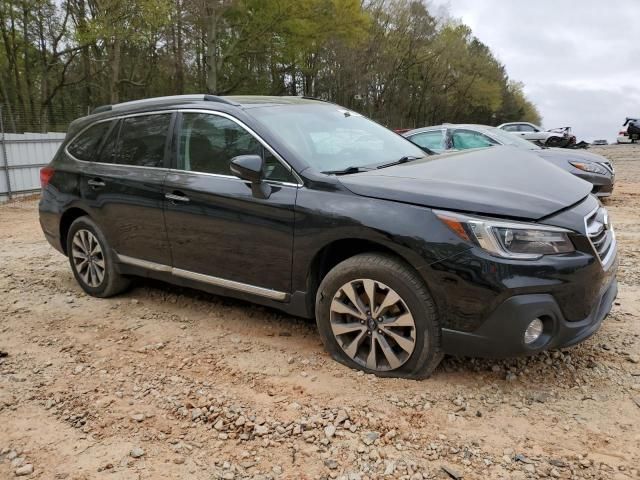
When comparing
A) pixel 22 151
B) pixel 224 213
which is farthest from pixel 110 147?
pixel 22 151

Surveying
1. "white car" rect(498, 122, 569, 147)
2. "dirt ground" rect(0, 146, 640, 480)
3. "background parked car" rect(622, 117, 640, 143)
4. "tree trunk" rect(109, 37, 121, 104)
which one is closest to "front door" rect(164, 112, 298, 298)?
"dirt ground" rect(0, 146, 640, 480)

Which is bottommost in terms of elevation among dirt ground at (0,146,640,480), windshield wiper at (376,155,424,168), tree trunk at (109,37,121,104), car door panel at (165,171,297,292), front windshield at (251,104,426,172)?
dirt ground at (0,146,640,480)

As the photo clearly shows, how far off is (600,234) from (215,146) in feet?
8.38

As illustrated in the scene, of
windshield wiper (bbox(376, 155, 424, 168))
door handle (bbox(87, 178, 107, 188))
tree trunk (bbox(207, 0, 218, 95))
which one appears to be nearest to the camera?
windshield wiper (bbox(376, 155, 424, 168))

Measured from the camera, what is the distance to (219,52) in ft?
103

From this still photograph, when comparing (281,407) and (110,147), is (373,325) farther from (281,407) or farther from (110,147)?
(110,147)

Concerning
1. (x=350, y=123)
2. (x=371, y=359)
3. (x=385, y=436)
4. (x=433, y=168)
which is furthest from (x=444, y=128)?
(x=385, y=436)

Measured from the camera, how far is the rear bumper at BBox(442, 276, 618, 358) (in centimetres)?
282

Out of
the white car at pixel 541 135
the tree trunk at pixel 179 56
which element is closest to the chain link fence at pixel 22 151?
the tree trunk at pixel 179 56

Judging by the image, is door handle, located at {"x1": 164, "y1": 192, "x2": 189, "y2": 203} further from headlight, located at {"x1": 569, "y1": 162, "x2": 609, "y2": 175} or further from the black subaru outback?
headlight, located at {"x1": 569, "y1": 162, "x2": 609, "y2": 175}

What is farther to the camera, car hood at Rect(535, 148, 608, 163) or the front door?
car hood at Rect(535, 148, 608, 163)

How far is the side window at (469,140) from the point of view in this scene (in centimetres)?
910

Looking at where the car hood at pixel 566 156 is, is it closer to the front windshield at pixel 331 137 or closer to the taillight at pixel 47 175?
the front windshield at pixel 331 137

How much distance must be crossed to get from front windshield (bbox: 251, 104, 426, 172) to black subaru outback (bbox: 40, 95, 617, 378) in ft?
0.05
